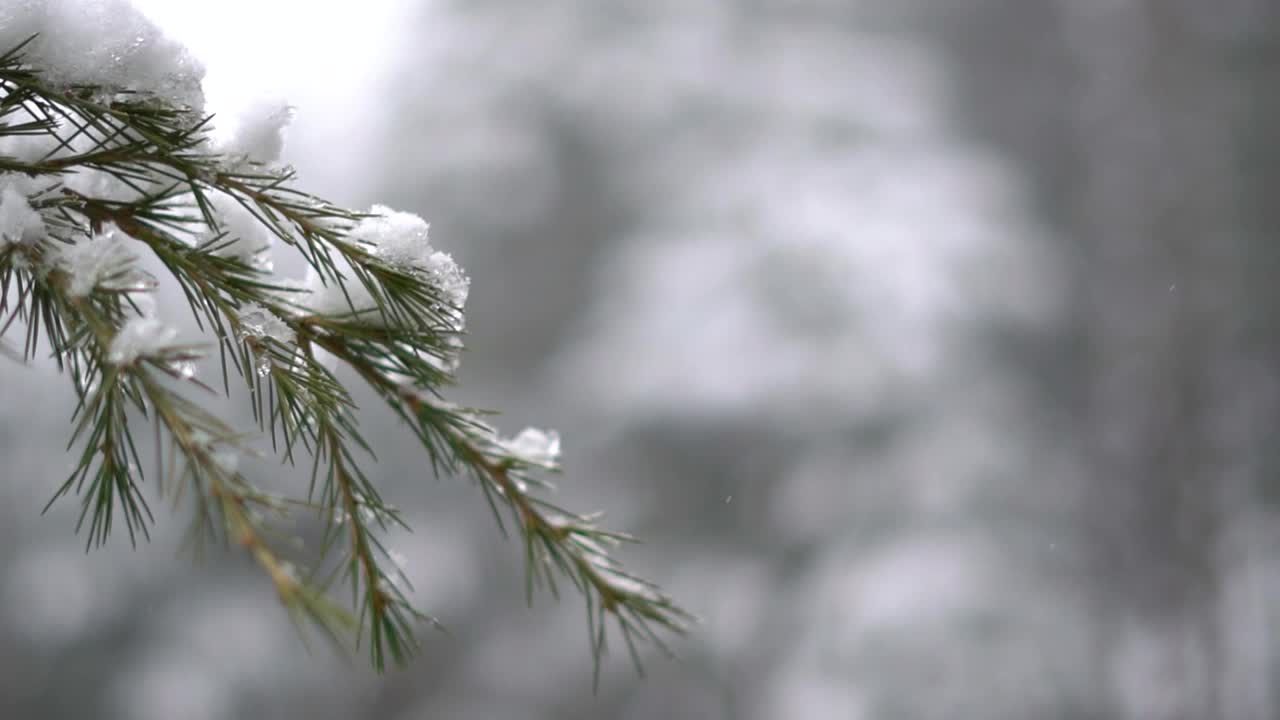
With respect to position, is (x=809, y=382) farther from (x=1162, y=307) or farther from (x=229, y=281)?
(x=229, y=281)

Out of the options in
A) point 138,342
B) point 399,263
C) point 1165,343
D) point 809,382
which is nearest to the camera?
point 138,342

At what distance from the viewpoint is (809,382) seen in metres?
3.06

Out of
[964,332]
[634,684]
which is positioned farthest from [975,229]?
[634,684]

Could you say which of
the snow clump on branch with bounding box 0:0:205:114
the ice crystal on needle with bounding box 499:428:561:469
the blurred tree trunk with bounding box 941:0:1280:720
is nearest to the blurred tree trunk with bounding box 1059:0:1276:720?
the blurred tree trunk with bounding box 941:0:1280:720

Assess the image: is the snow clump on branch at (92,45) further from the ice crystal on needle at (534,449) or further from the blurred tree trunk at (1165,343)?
the blurred tree trunk at (1165,343)

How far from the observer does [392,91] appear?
3326 millimetres

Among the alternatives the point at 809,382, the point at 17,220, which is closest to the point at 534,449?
the point at 17,220

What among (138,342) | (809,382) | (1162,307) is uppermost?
(1162,307)

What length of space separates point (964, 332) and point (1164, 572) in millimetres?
995

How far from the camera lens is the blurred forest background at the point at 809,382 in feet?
9.42

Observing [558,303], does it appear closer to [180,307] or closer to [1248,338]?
[180,307]

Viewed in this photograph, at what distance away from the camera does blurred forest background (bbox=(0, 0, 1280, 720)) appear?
287 cm

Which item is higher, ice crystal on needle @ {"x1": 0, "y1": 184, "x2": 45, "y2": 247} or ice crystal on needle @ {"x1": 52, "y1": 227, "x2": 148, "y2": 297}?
ice crystal on needle @ {"x1": 0, "y1": 184, "x2": 45, "y2": 247}

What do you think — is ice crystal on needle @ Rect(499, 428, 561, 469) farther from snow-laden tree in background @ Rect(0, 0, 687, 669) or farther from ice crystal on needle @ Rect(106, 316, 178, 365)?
ice crystal on needle @ Rect(106, 316, 178, 365)
